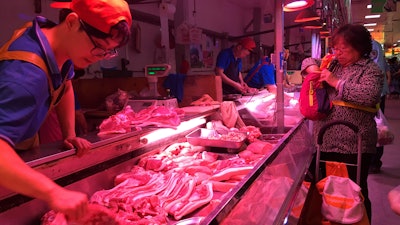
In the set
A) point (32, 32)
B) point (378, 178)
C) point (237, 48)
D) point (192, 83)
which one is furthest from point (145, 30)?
point (32, 32)

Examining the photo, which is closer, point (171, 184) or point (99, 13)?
point (99, 13)

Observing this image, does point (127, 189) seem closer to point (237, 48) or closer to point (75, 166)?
point (75, 166)

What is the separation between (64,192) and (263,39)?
61.2 ft

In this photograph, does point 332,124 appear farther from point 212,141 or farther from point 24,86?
point 24,86

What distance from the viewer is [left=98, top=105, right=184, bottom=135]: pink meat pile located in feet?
8.36

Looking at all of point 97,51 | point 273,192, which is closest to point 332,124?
point 273,192

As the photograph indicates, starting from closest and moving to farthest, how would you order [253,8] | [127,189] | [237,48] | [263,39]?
[127,189]
[237,48]
[253,8]
[263,39]

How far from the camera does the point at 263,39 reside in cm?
1895

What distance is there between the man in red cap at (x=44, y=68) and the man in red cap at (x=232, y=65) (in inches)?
210

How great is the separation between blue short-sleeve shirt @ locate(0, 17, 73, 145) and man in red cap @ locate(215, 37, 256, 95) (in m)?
5.61

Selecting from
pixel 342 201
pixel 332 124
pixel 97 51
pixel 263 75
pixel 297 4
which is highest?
pixel 297 4

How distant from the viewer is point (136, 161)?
286 centimetres

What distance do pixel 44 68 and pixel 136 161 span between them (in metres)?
1.45

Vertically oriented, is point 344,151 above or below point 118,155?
below
